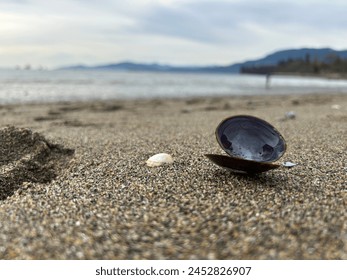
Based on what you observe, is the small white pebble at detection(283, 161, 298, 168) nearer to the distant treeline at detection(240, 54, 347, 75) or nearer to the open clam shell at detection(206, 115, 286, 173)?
the open clam shell at detection(206, 115, 286, 173)

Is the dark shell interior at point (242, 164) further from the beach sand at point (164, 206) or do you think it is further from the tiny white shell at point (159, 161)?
the tiny white shell at point (159, 161)

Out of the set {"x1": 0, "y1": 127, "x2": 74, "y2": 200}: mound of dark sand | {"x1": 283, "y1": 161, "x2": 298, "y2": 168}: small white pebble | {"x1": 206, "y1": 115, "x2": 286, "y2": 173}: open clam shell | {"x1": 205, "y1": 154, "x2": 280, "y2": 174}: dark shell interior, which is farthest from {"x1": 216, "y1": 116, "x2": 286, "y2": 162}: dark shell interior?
{"x1": 0, "y1": 127, "x2": 74, "y2": 200}: mound of dark sand

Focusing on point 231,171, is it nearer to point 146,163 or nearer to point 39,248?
point 146,163

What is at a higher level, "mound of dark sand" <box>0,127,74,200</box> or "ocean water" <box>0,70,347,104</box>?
"ocean water" <box>0,70,347,104</box>

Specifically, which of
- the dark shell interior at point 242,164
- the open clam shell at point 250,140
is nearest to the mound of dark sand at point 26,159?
the dark shell interior at point 242,164

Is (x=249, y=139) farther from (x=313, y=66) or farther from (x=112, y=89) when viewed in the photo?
(x=313, y=66)
